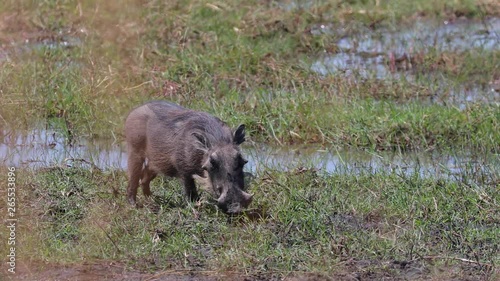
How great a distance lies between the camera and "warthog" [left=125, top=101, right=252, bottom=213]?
6352mm

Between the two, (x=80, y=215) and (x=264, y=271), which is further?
(x=80, y=215)

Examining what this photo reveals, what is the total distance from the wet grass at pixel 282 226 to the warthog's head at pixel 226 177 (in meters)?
0.11

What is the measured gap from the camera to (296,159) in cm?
801

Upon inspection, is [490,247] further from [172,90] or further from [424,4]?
[424,4]

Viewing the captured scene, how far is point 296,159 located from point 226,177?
5.72ft

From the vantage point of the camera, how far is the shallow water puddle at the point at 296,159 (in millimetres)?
7469

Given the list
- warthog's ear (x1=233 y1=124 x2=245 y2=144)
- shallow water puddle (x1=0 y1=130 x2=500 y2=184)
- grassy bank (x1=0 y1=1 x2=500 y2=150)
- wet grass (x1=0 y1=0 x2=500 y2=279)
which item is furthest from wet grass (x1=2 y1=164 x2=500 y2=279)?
grassy bank (x1=0 y1=1 x2=500 y2=150)

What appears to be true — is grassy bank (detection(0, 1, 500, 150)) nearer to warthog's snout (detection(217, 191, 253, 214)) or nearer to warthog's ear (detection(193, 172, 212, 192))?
warthog's ear (detection(193, 172, 212, 192))

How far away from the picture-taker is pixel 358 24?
455 inches

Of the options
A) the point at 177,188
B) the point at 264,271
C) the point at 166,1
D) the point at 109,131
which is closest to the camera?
the point at 264,271

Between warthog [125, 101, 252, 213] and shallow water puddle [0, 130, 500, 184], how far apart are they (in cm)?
50

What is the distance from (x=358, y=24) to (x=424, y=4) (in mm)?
882

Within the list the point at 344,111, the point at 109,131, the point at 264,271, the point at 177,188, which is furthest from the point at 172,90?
the point at 264,271

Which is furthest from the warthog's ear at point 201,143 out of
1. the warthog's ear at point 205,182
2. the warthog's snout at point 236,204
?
the warthog's snout at point 236,204
